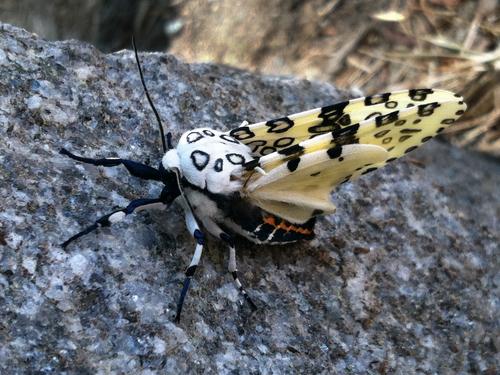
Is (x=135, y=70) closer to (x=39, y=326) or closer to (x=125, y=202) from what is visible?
(x=125, y=202)

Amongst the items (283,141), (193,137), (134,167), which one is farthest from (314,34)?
(134,167)

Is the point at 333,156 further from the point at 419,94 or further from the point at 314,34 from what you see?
the point at 314,34

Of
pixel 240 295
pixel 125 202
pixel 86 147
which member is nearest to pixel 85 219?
pixel 125 202

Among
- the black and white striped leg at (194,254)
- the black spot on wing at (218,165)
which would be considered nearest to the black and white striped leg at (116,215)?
the black and white striped leg at (194,254)

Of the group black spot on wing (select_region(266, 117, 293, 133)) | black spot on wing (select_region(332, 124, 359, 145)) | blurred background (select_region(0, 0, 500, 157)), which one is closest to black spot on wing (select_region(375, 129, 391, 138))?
black spot on wing (select_region(332, 124, 359, 145))

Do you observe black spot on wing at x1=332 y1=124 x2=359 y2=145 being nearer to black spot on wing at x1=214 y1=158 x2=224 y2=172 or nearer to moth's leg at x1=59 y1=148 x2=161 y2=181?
black spot on wing at x1=214 y1=158 x2=224 y2=172

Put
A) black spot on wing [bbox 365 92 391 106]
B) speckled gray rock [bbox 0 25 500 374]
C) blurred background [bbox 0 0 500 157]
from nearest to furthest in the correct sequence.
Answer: speckled gray rock [bbox 0 25 500 374], black spot on wing [bbox 365 92 391 106], blurred background [bbox 0 0 500 157]

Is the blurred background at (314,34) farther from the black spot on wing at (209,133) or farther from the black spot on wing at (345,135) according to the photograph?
the black spot on wing at (209,133)
